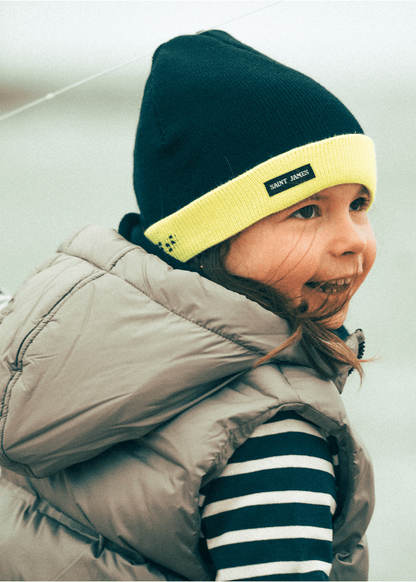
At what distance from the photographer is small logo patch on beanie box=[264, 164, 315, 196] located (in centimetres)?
58

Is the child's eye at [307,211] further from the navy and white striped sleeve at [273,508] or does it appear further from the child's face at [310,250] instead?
the navy and white striped sleeve at [273,508]

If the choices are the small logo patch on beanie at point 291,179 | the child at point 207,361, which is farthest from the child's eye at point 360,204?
the small logo patch on beanie at point 291,179

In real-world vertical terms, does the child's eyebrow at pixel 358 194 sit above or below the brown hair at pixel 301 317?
above

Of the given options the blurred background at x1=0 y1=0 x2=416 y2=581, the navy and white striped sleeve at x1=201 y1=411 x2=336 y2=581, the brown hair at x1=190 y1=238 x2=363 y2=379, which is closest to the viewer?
the navy and white striped sleeve at x1=201 y1=411 x2=336 y2=581

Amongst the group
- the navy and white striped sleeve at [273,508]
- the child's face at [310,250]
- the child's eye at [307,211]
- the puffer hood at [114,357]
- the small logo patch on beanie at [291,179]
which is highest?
the small logo patch on beanie at [291,179]

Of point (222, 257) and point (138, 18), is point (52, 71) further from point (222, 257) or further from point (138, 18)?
point (222, 257)

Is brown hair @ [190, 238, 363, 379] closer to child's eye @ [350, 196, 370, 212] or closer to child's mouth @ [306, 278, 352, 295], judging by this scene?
child's mouth @ [306, 278, 352, 295]

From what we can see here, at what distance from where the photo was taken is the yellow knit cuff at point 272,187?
58 cm

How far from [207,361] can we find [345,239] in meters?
0.22

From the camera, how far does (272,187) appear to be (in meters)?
0.58

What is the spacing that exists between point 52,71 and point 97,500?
909 millimetres

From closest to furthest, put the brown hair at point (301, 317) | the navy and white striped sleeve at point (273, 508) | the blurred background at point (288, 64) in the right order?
the navy and white striped sleeve at point (273, 508), the brown hair at point (301, 317), the blurred background at point (288, 64)

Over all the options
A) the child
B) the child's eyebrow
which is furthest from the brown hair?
the child's eyebrow

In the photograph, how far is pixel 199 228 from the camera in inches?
24.4
